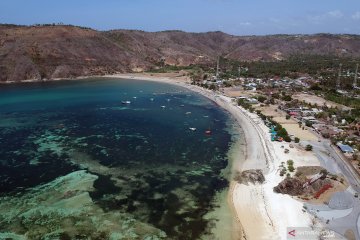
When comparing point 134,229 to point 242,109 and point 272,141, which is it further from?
point 242,109

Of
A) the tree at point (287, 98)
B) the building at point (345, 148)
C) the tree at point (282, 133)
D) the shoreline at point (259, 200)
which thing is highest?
the tree at point (287, 98)

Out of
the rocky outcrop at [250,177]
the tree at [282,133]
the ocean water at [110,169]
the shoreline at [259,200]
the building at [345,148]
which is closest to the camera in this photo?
the shoreline at [259,200]

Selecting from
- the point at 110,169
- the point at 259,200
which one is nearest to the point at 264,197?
the point at 259,200

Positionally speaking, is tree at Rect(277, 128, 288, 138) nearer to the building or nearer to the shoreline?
the shoreline

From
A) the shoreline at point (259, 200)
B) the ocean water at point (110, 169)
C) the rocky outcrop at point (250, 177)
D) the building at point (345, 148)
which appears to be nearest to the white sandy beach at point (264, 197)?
the shoreline at point (259, 200)

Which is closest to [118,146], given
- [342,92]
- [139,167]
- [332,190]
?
[139,167]

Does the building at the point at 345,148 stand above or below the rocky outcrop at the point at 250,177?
above

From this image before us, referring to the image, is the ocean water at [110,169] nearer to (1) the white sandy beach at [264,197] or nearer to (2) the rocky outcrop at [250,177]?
(2) the rocky outcrop at [250,177]
